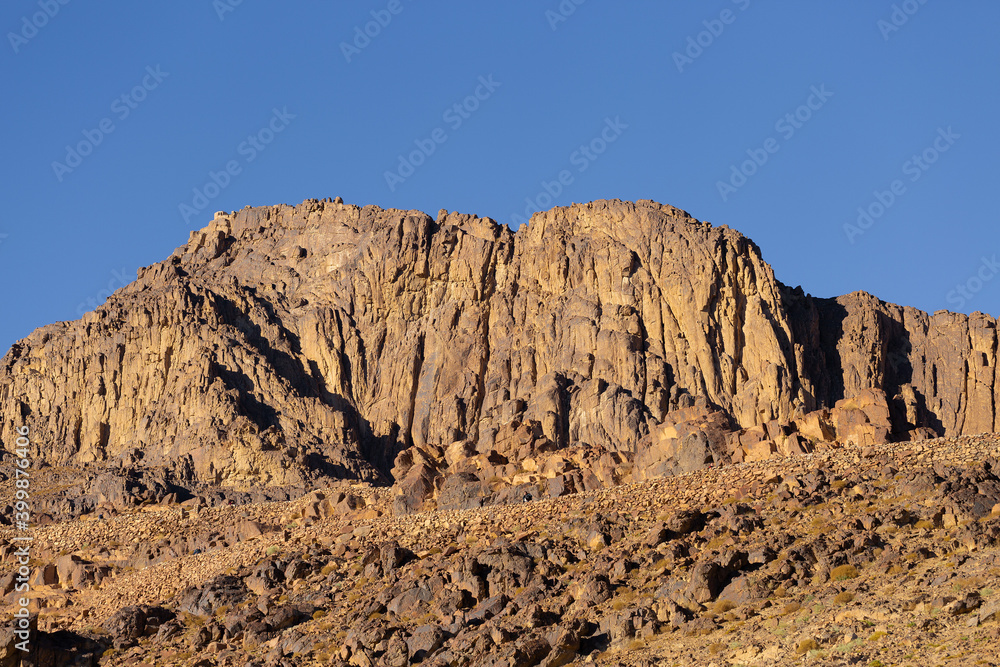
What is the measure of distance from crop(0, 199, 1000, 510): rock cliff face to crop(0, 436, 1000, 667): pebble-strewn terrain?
3793 centimetres

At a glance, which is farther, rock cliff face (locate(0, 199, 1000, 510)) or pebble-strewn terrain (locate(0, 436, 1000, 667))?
rock cliff face (locate(0, 199, 1000, 510))

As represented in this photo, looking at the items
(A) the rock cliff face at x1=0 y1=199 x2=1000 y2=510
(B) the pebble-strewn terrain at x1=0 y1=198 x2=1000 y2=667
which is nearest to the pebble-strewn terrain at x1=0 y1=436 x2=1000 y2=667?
(B) the pebble-strewn terrain at x1=0 y1=198 x2=1000 y2=667

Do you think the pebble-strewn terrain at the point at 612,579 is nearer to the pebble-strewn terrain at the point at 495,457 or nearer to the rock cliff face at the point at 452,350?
the pebble-strewn terrain at the point at 495,457

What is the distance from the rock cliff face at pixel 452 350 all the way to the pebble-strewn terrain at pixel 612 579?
3793 centimetres

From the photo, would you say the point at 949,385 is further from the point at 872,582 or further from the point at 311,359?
the point at 872,582

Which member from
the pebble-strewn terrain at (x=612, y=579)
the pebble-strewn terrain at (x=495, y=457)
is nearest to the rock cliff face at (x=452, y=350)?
the pebble-strewn terrain at (x=495, y=457)

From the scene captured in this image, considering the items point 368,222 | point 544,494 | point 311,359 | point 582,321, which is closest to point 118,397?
point 311,359

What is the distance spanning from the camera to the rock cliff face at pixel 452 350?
116688mm

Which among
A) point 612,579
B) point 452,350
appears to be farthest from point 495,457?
point 452,350

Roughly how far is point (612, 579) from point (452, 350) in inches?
2855

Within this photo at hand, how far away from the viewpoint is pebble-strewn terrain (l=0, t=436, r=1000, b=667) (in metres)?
45.2

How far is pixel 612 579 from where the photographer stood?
180ft

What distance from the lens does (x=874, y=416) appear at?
7512 cm

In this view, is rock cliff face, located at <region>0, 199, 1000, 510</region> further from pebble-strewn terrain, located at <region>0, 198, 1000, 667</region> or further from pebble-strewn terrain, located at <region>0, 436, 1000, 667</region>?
pebble-strewn terrain, located at <region>0, 436, 1000, 667</region>
